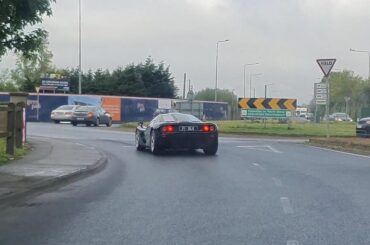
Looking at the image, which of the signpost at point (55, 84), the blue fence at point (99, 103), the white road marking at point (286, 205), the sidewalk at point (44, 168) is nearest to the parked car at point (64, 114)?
the blue fence at point (99, 103)

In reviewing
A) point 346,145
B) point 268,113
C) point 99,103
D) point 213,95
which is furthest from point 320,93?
point 213,95

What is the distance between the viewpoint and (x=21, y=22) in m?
12.4

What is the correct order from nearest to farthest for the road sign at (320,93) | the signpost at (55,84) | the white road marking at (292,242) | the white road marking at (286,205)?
the white road marking at (292,242) < the white road marking at (286,205) < the road sign at (320,93) < the signpost at (55,84)

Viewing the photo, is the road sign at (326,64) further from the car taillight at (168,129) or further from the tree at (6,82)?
the tree at (6,82)

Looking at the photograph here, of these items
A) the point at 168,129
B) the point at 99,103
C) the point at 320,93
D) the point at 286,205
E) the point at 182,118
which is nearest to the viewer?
the point at 286,205

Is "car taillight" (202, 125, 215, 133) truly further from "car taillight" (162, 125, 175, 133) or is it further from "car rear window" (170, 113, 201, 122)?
"car taillight" (162, 125, 175, 133)

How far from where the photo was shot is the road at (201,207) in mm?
8188

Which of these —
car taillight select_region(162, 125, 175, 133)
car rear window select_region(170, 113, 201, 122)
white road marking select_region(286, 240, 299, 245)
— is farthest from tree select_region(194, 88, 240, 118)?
white road marking select_region(286, 240, 299, 245)

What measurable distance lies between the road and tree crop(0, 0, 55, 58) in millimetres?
2810

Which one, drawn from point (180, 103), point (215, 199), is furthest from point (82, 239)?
point (180, 103)

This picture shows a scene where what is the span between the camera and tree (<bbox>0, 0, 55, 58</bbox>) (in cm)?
1195

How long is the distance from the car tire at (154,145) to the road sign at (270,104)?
73.5ft

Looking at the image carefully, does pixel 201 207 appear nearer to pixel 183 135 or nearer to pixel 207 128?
pixel 183 135

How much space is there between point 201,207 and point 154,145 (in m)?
10.3
